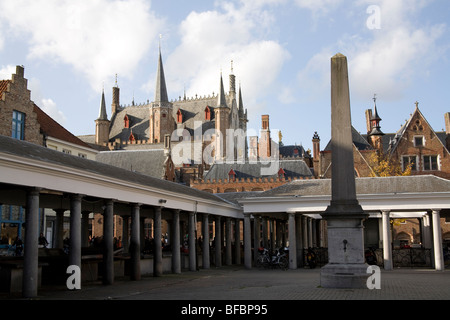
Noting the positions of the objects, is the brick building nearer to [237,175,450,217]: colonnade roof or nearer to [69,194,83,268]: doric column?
[69,194,83,268]: doric column

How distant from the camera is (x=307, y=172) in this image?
230 ft

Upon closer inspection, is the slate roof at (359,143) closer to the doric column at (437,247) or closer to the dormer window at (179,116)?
the doric column at (437,247)

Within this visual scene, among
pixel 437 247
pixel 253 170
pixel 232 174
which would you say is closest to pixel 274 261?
pixel 437 247

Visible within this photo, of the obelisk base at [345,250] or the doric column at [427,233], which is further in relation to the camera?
the doric column at [427,233]

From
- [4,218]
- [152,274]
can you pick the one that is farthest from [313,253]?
[4,218]

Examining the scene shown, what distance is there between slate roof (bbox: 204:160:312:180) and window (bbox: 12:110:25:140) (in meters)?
39.1

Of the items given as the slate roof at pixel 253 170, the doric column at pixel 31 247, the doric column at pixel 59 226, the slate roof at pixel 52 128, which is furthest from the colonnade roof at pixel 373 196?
the slate roof at pixel 253 170

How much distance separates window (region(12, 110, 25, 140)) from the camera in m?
32.8

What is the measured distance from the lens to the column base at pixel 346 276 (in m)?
14.8

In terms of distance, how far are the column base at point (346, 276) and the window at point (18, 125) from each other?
24.1m

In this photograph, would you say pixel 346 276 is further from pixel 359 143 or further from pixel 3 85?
pixel 359 143

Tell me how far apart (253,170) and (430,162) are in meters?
23.1

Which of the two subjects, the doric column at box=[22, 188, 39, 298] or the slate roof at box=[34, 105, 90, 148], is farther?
the slate roof at box=[34, 105, 90, 148]

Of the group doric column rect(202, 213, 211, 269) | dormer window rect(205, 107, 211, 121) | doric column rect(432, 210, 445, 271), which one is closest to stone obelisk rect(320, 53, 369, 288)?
doric column rect(432, 210, 445, 271)
